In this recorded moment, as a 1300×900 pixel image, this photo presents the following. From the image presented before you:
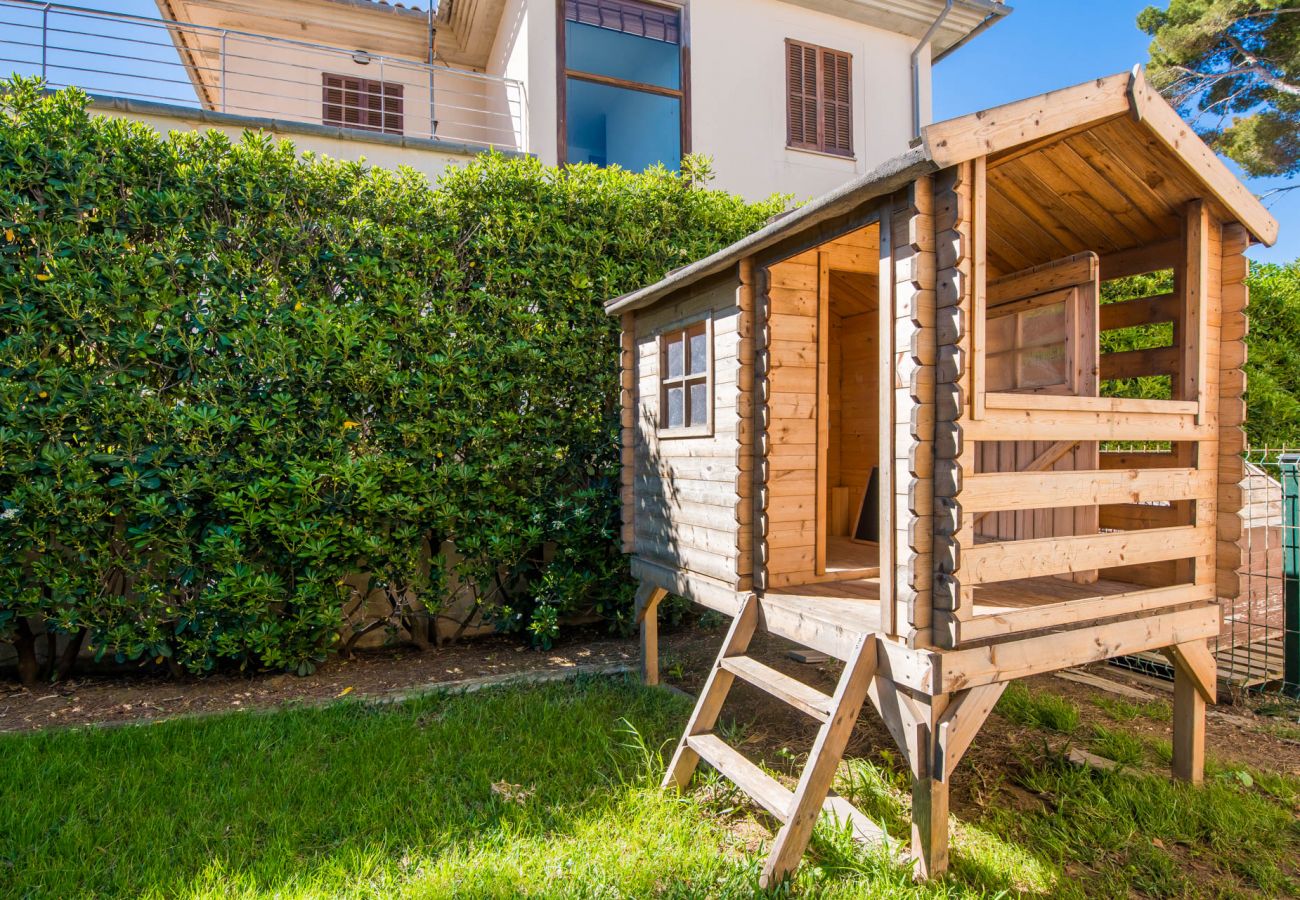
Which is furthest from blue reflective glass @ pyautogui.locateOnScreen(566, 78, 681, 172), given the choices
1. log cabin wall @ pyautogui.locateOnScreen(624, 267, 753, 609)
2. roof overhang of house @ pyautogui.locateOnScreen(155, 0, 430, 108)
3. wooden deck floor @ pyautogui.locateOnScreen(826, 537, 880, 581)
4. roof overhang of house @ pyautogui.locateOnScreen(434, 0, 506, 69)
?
wooden deck floor @ pyautogui.locateOnScreen(826, 537, 880, 581)

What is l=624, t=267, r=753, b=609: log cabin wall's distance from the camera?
3.70m

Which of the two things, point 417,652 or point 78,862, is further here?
point 417,652

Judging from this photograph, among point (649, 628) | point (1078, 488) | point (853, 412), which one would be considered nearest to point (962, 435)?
point (1078, 488)

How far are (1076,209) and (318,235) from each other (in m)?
4.53

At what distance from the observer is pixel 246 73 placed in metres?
7.89

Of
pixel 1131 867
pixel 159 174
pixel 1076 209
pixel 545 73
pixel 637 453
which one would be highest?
pixel 545 73

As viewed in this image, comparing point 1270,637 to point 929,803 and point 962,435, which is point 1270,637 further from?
point 962,435

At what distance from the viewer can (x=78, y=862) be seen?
263cm

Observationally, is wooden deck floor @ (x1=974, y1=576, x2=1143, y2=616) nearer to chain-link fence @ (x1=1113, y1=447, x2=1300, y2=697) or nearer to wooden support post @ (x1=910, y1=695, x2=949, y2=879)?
wooden support post @ (x1=910, y1=695, x2=949, y2=879)

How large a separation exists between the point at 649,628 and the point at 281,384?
2.85 meters

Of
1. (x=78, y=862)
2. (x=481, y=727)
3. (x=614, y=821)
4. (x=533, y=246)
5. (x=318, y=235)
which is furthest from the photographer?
(x=533, y=246)

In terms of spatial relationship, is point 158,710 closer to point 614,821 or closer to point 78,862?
point 78,862

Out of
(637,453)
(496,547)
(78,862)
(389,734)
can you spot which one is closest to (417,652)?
(496,547)

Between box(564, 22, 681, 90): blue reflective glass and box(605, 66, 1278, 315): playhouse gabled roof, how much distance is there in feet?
20.0
